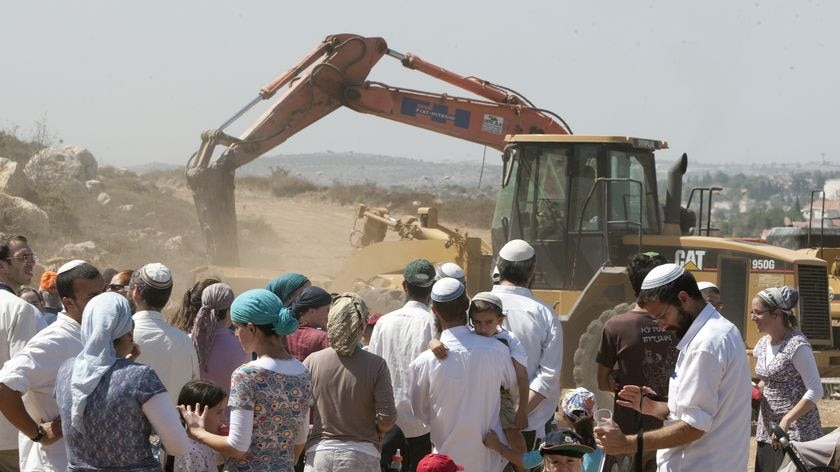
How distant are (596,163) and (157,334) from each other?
7.61 m

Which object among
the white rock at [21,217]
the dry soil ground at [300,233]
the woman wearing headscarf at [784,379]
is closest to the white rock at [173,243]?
the dry soil ground at [300,233]

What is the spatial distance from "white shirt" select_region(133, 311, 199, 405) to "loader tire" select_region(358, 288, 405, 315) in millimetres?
7757

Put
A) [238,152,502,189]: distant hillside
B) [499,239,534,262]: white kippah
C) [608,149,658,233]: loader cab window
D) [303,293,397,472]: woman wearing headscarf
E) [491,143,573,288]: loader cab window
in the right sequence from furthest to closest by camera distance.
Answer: [238,152,502,189]: distant hillside < [491,143,573,288]: loader cab window < [608,149,658,233]: loader cab window < [499,239,534,262]: white kippah < [303,293,397,472]: woman wearing headscarf

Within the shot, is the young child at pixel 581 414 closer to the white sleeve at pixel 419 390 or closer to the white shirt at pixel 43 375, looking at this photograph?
the white sleeve at pixel 419 390

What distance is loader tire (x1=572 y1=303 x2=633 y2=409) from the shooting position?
11727mm

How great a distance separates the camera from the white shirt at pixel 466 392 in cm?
627

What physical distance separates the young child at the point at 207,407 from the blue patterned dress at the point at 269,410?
88 mm

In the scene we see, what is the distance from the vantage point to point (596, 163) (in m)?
12.9

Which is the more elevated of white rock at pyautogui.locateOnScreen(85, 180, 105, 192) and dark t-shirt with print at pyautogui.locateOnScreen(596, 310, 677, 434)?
dark t-shirt with print at pyautogui.locateOnScreen(596, 310, 677, 434)

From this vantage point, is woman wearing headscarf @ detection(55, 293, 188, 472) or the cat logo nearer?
woman wearing headscarf @ detection(55, 293, 188, 472)

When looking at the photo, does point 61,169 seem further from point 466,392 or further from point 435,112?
point 466,392

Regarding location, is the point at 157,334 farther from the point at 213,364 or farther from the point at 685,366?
the point at 685,366

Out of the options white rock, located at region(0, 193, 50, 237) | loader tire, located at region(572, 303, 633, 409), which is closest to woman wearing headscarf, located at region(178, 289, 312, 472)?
loader tire, located at region(572, 303, 633, 409)

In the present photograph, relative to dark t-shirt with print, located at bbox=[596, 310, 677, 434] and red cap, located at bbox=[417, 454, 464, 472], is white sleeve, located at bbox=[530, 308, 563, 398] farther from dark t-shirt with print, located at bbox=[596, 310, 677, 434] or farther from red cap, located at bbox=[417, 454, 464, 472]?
red cap, located at bbox=[417, 454, 464, 472]
